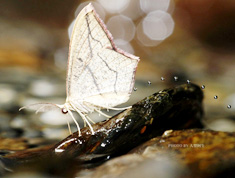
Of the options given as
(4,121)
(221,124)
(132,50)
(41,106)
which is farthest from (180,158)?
(132,50)

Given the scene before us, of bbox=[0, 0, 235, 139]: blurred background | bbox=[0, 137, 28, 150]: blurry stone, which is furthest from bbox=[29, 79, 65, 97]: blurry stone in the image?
bbox=[0, 137, 28, 150]: blurry stone

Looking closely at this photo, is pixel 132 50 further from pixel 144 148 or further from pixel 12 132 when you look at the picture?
pixel 144 148

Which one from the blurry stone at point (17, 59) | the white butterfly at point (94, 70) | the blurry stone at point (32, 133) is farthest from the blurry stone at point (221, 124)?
the blurry stone at point (17, 59)

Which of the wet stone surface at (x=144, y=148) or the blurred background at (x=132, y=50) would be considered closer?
the wet stone surface at (x=144, y=148)

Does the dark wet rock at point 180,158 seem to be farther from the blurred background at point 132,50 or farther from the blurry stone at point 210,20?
the blurry stone at point 210,20

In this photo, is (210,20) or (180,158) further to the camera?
(210,20)

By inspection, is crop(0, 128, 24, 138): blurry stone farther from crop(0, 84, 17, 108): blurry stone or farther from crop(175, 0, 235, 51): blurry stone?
crop(175, 0, 235, 51): blurry stone
